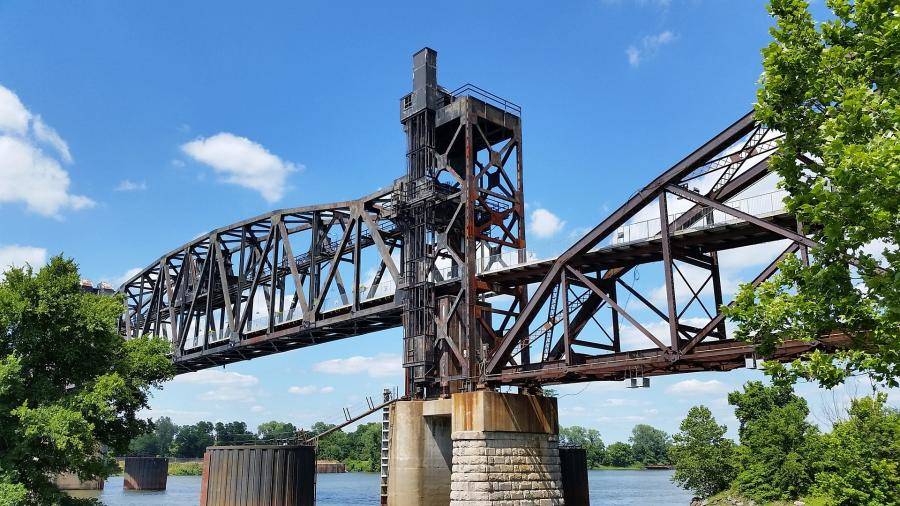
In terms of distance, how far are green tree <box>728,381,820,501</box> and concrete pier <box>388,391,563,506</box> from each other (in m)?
23.4

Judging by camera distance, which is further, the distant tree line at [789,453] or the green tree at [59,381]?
the distant tree line at [789,453]

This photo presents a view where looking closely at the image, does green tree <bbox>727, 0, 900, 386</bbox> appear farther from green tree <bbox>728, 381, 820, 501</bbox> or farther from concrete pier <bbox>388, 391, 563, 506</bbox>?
green tree <bbox>728, 381, 820, 501</bbox>

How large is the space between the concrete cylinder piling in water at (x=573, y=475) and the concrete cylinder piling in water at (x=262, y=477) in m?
18.6

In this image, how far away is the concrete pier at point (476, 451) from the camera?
37.6 meters

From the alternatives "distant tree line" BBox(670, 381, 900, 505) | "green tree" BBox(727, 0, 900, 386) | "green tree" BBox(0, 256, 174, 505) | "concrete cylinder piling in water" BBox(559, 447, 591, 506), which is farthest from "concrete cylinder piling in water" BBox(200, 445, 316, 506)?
"green tree" BBox(727, 0, 900, 386)

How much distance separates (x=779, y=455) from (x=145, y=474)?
90.6 m

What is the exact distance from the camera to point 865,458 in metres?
42.8

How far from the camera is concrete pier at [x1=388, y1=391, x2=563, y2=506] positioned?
123 ft

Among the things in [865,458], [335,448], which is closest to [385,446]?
[865,458]

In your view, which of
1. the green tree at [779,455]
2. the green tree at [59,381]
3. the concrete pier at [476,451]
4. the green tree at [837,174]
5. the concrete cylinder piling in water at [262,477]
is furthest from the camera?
the green tree at [779,455]

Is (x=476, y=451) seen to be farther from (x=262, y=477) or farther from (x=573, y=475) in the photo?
(x=262, y=477)

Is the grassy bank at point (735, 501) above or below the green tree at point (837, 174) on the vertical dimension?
below

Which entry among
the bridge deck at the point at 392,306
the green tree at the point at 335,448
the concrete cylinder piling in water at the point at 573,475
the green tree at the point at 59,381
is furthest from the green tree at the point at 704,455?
the green tree at the point at 335,448

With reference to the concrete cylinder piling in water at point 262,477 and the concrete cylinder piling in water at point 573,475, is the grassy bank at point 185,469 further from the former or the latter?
the concrete cylinder piling in water at point 573,475
